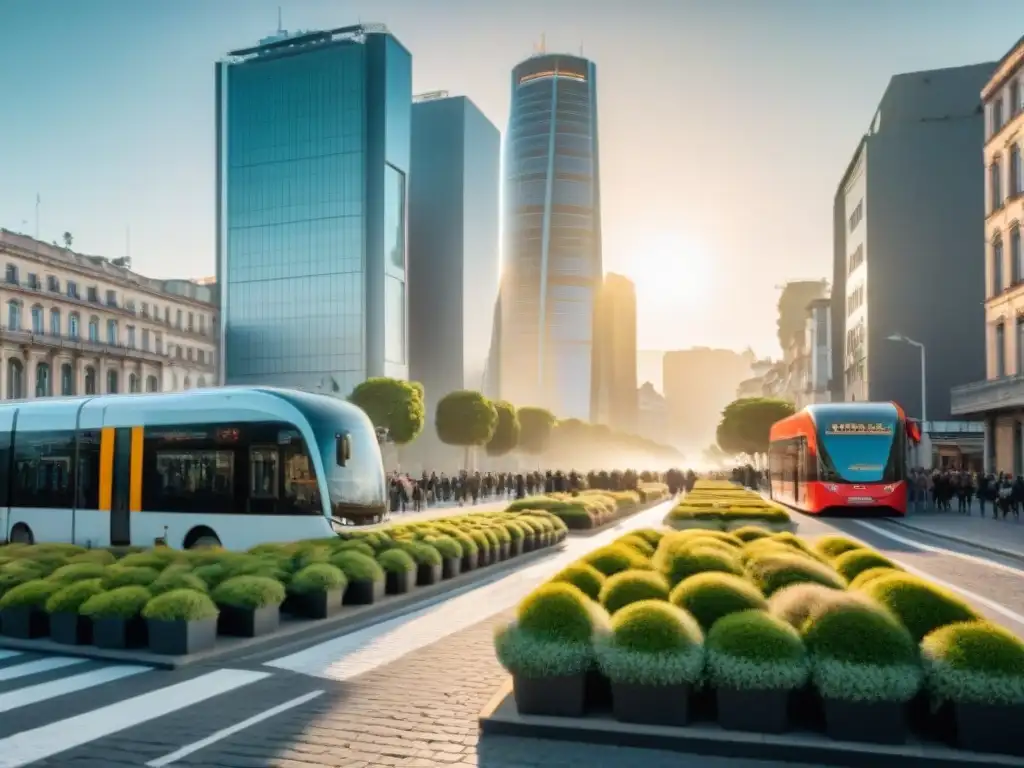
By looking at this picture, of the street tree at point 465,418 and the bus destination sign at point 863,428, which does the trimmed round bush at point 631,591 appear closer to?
the bus destination sign at point 863,428

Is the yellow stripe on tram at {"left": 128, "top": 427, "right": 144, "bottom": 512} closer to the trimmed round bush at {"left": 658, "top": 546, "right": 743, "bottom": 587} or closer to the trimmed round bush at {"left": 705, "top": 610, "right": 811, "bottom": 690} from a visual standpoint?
the trimmed round bush at {"left": 658, "top": 546, "right": 743, "bottom": 587}

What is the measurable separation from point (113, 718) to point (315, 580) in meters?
4.76

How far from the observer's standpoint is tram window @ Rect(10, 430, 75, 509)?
21766 millimetres

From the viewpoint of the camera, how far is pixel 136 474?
20766 mm

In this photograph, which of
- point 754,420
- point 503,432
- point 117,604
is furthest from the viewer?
point 503,432

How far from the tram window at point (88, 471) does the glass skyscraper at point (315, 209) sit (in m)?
103

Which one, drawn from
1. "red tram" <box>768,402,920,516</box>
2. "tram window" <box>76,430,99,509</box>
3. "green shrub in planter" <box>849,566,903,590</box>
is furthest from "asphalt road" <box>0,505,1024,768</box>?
"red tram" <box>768,402,920,516</box>

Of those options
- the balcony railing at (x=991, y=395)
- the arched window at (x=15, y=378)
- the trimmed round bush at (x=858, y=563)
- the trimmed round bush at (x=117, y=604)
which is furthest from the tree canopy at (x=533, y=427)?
the trimmed round bush at (x=858, y=563)

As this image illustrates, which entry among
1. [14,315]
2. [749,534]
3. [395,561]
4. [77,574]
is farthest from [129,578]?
[14,315]

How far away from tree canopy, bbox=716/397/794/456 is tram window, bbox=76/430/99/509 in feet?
243

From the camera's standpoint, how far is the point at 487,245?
174 m

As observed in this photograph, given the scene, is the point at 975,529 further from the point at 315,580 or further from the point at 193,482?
the point at 315,580

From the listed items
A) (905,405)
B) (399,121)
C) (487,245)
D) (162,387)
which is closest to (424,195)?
(487,245)

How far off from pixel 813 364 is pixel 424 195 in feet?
259
